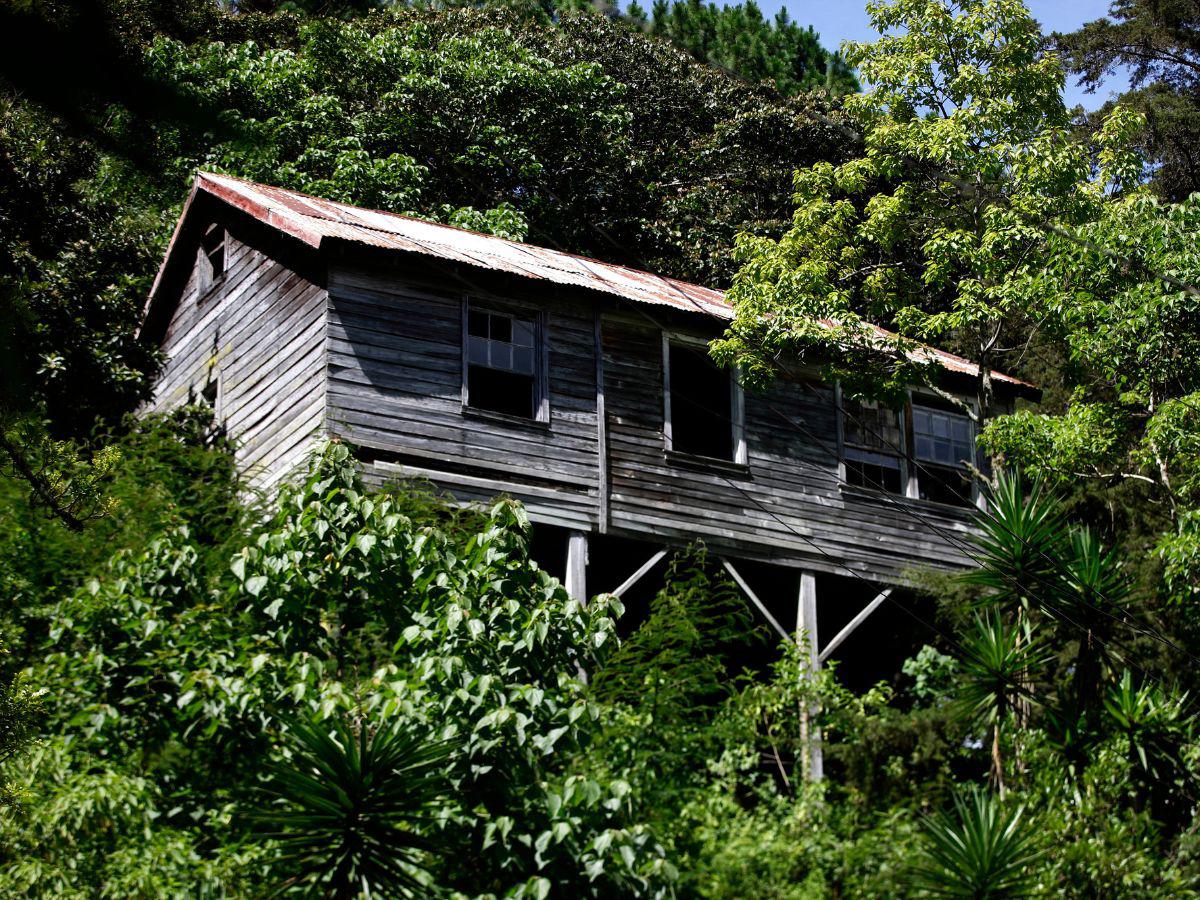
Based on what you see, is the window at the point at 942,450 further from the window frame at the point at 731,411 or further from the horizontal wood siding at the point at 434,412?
the horizontal wood siding at the point at 434,412

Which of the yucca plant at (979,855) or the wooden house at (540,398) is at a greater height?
the wooden house at (540,398)

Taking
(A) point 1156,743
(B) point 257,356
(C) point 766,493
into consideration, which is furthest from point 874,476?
(B) point 257,356

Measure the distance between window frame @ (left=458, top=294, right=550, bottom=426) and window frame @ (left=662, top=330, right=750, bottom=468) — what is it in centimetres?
171

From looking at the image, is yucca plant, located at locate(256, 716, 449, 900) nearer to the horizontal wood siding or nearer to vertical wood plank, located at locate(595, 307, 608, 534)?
the horizontal wood siding

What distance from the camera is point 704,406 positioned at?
66.4 ft

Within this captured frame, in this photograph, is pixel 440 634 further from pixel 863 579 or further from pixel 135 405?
pixel 135 405

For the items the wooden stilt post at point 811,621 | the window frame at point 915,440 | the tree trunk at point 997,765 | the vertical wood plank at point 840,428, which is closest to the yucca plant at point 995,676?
the tree trunk at point 997,765

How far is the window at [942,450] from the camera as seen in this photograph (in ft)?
71.4

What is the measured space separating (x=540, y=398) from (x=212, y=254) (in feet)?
19.2

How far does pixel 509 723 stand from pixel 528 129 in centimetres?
2456

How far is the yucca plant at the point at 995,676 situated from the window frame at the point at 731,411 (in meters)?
5.79

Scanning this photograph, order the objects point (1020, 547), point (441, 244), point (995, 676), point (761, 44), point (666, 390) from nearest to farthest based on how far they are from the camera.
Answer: point (995, 676) → point (1020, 547) → point (441, 244) → point (666, 390) → point (761, 44)

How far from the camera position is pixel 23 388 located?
2.34 metres

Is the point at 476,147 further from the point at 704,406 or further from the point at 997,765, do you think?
the point at 997,765
